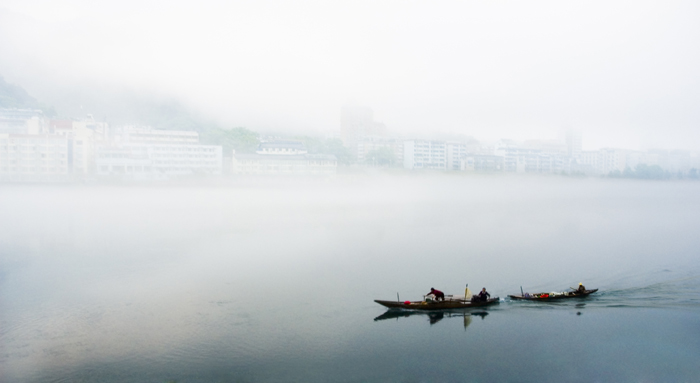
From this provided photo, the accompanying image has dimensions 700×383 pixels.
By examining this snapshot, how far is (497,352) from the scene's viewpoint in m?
5.23

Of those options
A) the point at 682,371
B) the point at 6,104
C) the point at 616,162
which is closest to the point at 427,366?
the point at 682,371

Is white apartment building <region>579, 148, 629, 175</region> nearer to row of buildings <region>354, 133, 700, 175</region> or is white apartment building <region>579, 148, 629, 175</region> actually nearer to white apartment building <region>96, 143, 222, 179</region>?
row of buildings <region>354, 133, 700, 175</region>

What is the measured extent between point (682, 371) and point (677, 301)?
9.70ft

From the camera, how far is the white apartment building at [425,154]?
3491 cm

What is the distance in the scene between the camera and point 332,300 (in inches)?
280

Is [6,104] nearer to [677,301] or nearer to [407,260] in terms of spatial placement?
[407,260]

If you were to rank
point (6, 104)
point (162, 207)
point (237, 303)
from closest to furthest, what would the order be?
point (237, 303)
point (162, 207)
point (6, 104)

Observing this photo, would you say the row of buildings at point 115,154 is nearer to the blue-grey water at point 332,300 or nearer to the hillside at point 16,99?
the hillside at point 16,99

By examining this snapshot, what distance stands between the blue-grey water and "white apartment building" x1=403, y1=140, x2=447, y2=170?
18.5 m

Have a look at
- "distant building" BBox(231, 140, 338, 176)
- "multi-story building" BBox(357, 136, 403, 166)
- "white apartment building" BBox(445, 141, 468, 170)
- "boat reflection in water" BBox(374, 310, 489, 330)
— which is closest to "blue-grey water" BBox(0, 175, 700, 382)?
"boat reflection in water" BBox(374, 310, 489, 330)

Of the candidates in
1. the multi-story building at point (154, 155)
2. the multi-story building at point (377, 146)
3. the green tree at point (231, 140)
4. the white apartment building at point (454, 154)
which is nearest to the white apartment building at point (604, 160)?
the white apartment building at point (454, 154)

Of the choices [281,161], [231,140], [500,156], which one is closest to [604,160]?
[500,156]

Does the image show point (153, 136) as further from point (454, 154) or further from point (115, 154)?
point (454, 154)

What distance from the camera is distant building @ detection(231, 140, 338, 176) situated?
27.5 m
